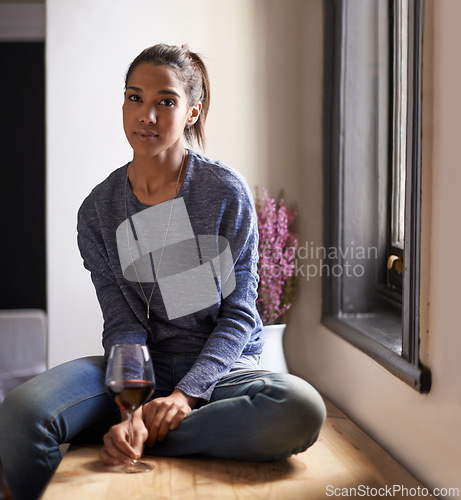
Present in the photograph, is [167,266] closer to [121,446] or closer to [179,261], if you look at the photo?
[179,261]

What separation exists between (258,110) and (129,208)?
0.80m

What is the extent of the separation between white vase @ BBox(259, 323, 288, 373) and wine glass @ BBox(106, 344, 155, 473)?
0.99 m

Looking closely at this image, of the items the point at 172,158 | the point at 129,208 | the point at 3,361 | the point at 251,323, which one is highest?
the point at 172,158

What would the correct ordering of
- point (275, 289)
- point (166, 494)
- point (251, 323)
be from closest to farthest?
1. point (166, 494)
2. point (251, 323)
3. point (275, 289)

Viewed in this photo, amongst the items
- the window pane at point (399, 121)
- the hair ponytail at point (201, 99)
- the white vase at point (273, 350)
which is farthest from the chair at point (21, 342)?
the window pane at point (399, 121)

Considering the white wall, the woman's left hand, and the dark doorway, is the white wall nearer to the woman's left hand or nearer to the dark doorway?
the woman's left hand

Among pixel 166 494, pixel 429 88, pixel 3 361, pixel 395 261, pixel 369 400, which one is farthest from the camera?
pixel 3 361

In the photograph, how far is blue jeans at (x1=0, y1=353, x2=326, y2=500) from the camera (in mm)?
1432

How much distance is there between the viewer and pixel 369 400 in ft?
6.06

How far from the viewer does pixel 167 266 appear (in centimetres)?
181

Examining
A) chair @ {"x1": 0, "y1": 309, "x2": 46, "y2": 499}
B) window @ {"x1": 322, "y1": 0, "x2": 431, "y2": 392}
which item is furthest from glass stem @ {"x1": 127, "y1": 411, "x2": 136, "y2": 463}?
chair @ {"x1": 0, "y1": 309, "x2": 46, "y2": 499}

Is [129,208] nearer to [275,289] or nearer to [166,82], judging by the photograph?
[166,82]

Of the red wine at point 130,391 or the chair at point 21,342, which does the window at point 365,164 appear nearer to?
the red wine at point 130,391

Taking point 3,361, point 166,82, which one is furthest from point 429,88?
point 3,361
